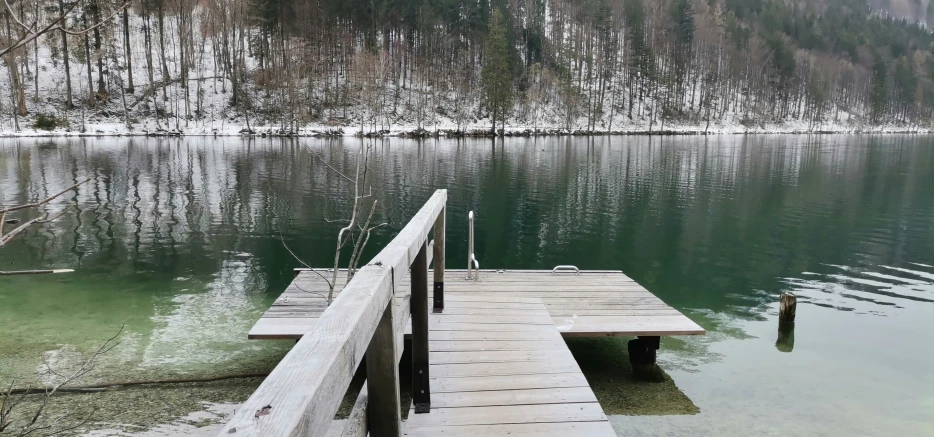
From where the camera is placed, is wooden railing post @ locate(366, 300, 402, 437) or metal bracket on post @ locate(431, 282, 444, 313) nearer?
wooden railing post @ locate(366, 300, 402, 437)

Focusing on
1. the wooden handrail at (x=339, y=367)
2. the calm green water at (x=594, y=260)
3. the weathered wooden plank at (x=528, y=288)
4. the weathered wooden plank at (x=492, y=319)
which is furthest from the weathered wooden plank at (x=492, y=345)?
the weathered wooden plank at (x=528, y=288)

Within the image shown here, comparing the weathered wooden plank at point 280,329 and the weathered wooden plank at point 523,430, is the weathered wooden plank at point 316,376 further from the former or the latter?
the weathered wooden plank at point 280,329

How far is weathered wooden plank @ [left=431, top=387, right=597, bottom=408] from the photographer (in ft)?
12.1

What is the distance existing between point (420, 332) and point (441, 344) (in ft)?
4.17

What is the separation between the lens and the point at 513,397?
12.4 ft

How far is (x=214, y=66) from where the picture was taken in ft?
195

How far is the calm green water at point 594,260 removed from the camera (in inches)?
259

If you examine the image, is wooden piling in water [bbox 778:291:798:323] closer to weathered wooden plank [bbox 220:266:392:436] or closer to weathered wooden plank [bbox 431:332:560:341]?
weathered wooden plank [bbox 431:332:560:341]

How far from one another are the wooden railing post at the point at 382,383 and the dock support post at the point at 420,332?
1162 mm

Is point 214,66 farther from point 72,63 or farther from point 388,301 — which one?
point 388,301

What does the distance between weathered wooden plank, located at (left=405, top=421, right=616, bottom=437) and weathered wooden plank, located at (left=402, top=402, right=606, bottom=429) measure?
0.04 metres

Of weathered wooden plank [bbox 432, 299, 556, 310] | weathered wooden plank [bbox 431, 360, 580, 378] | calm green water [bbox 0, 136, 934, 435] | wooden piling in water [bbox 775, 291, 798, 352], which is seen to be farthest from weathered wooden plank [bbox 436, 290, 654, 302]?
weathered wooden plank [bbox 431, 360, 580, 378]

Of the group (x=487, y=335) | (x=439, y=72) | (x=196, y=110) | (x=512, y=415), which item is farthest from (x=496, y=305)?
(x=439, y=72)

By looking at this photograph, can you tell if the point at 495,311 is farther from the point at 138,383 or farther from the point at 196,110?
the point at 196,110
